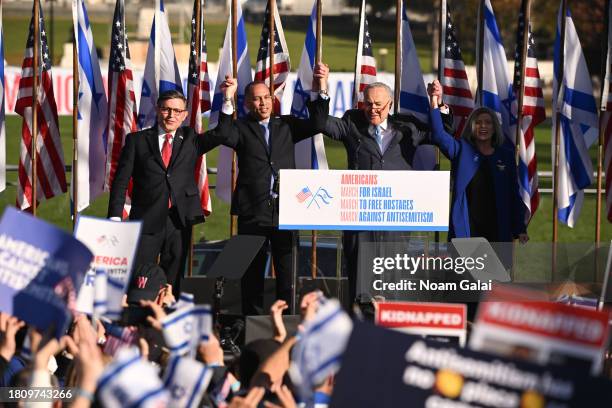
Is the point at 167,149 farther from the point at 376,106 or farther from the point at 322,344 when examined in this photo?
the point at 322,344

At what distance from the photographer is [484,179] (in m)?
11.2

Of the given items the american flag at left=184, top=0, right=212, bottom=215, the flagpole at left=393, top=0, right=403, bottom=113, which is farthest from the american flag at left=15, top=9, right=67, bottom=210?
the flagpole at left=393, top=0, right=403, bottom=113

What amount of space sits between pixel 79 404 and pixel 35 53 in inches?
363

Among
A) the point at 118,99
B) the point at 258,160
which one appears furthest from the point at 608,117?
the point at 118,99

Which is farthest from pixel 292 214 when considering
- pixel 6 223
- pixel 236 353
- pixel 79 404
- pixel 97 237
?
pixel 79 404

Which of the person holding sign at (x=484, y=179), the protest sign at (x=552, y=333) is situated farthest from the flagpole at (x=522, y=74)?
the protest sign at (x=552, y=333)

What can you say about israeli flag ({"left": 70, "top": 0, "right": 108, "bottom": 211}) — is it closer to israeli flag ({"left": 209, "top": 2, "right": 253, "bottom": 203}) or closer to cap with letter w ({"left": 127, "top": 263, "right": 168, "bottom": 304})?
israeli flag ({"left": 209, "top": 2, "right": 253, "bottom": 203})

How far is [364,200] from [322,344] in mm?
4801


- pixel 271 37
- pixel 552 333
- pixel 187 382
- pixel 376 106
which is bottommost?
pixel 187 382

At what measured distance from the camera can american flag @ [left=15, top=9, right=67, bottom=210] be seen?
14.2m

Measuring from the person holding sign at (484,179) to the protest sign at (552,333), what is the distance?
19.8 feet

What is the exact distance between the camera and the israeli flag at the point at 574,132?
46.1ft

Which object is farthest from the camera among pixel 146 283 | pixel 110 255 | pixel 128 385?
pixel 146 283

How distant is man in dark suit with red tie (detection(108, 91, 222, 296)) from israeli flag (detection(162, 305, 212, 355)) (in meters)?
4.95
